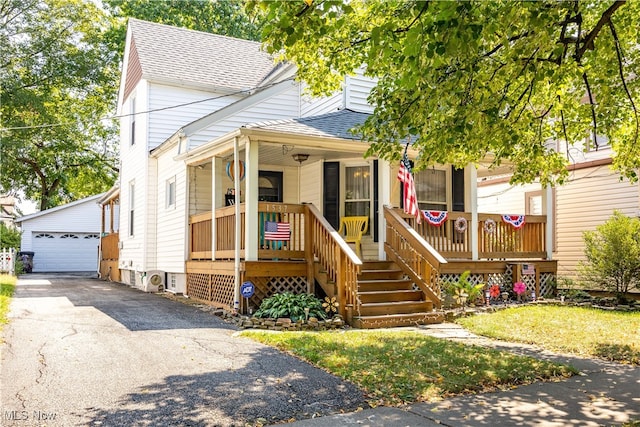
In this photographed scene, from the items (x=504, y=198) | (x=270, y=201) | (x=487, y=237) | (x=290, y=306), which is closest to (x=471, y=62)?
(x=290, y=306)

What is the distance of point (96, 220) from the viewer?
3228 centimetres

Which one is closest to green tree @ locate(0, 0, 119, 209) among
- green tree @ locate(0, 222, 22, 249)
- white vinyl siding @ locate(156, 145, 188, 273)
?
green tree @ locate(0, 222, 22, 249)

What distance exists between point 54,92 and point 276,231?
84.9ft

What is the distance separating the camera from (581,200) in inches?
617

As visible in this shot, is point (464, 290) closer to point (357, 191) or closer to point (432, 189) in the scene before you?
point (432, 189)

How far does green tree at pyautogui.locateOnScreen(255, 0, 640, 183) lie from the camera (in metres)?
5.14

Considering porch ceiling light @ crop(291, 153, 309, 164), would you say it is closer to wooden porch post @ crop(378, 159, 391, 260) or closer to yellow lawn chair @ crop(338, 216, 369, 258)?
yellow lawn chair @ crop(338, 216, 369, 258)

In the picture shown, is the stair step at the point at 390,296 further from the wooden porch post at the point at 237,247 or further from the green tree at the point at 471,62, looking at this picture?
the green tree at the point at 471,62

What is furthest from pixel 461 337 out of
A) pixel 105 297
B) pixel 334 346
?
pixel 105 297

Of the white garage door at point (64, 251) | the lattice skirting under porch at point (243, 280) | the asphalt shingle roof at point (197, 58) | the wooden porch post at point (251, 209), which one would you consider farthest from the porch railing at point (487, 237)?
the white garage door at point (64, 251)

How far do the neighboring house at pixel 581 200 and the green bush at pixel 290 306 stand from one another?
7.26 metres

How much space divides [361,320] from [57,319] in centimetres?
517

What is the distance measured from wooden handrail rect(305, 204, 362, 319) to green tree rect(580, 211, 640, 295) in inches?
255

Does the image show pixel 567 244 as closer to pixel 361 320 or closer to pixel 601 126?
pixel 601 126
